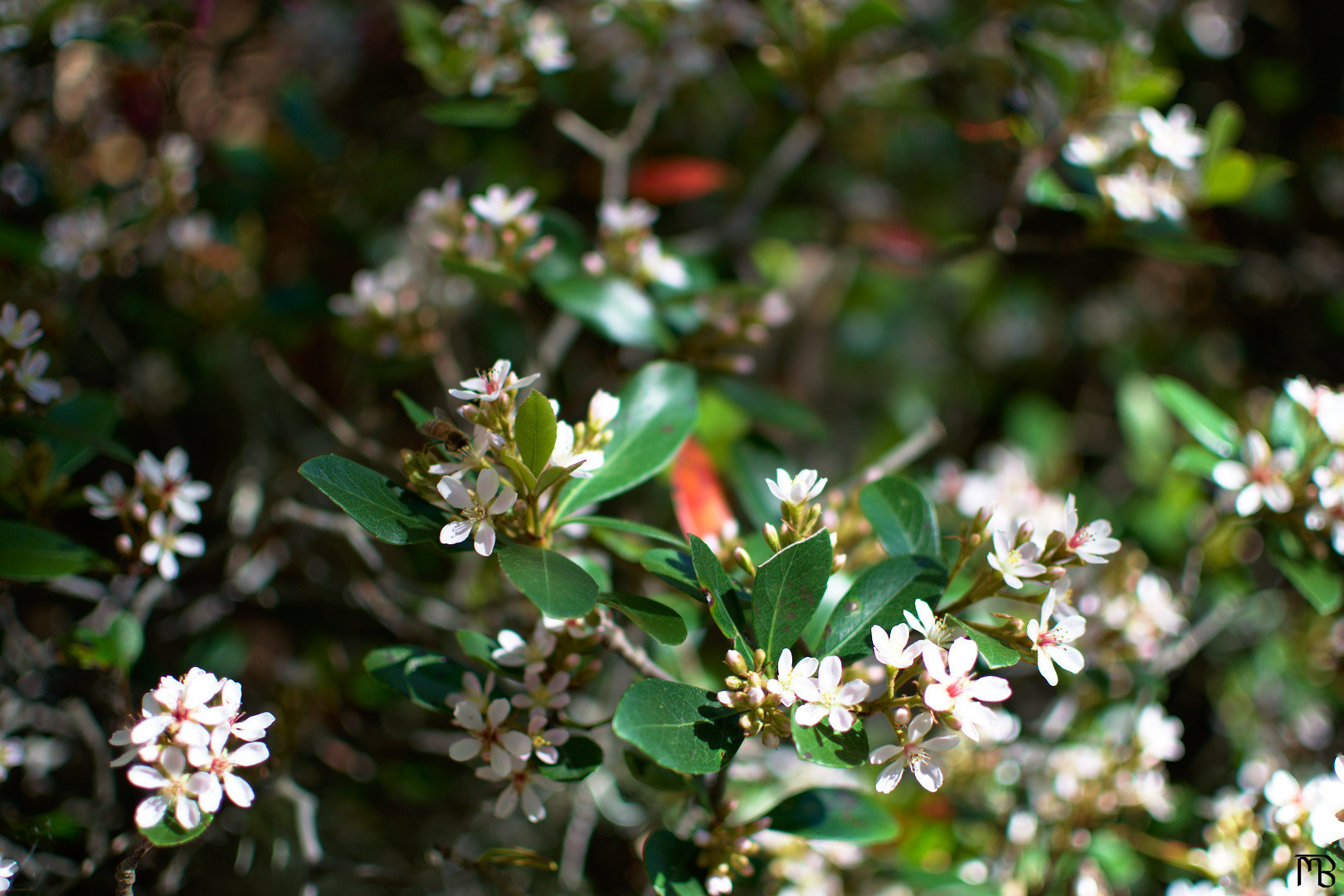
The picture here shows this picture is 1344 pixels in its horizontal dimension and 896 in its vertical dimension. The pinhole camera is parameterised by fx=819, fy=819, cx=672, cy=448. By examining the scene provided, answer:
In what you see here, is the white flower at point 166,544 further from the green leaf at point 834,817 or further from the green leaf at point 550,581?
the green leaf at point 834,817

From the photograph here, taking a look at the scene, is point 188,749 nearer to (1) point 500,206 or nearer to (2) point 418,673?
(2) point 418,673

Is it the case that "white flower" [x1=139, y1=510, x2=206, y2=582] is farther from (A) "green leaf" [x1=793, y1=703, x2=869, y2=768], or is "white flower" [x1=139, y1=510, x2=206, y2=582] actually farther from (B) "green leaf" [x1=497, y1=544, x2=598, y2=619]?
(A) "green leaf" [x1=793, y1=703, x2=869, y2=768]

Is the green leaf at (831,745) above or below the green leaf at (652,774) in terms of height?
above

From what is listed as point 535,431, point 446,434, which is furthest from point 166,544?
point 535,431

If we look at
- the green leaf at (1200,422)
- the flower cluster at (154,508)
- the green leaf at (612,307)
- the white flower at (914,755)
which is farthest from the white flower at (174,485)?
the green leaf at (1200,422)

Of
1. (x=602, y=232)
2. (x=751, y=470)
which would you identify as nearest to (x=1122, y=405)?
(x=751, y=470)
